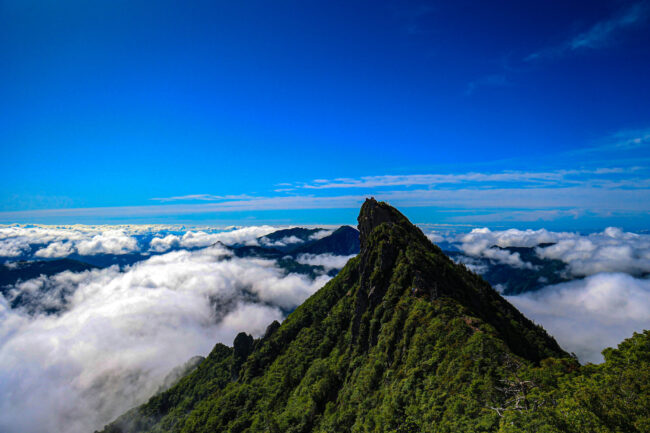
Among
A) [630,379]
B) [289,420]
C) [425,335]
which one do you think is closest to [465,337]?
[425,335]

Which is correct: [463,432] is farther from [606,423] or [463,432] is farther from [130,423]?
[130,423]

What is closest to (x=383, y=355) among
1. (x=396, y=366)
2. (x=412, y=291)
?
(x=396, y=366)

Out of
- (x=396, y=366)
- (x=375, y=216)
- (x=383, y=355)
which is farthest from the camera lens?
(x=375, y=216)

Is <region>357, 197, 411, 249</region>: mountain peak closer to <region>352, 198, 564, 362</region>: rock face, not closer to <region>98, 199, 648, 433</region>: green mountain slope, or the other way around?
<region>98, 199, 648, 433</region>: green mountain slope

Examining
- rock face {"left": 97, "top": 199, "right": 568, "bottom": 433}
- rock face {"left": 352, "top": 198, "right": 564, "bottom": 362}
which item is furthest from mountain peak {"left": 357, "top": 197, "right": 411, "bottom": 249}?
rock face {"left": 352, "top": 198, "right": 564, "bottom": 362}

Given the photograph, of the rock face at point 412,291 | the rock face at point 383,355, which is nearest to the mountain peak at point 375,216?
the rock face at point 383,355

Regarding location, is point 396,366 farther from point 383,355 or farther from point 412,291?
point 412,291

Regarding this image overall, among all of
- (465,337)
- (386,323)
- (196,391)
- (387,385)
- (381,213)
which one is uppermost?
(381,213)

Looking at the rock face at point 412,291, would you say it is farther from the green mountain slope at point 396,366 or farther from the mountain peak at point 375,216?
the mountain peak at point 375,216
